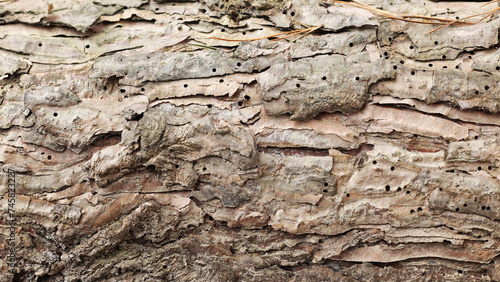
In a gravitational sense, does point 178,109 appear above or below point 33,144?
above

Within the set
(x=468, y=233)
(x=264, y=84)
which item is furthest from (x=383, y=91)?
(x=468, y=233)

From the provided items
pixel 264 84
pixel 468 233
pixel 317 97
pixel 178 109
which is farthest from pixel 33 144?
pixel 468 233

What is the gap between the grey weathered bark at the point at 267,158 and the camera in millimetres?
2029

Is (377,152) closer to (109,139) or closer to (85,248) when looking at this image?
(109,139)

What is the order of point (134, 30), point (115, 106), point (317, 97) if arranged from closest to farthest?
point (317, 97)
point (115, 106)
point (134, 30)

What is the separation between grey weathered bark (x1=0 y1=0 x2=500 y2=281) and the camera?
Answer: 203 cm

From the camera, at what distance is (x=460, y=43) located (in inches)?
82.7

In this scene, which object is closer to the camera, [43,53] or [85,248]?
[85,248]

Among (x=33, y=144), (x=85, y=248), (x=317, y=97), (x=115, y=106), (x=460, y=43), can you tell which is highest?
(x=460, y=43)

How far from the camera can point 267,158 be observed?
2.07 meters

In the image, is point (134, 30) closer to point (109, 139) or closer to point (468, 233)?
point (109, 139)

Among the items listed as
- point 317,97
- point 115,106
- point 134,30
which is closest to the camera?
point 317,97

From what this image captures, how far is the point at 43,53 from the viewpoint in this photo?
227cm

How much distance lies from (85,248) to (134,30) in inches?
45.1
